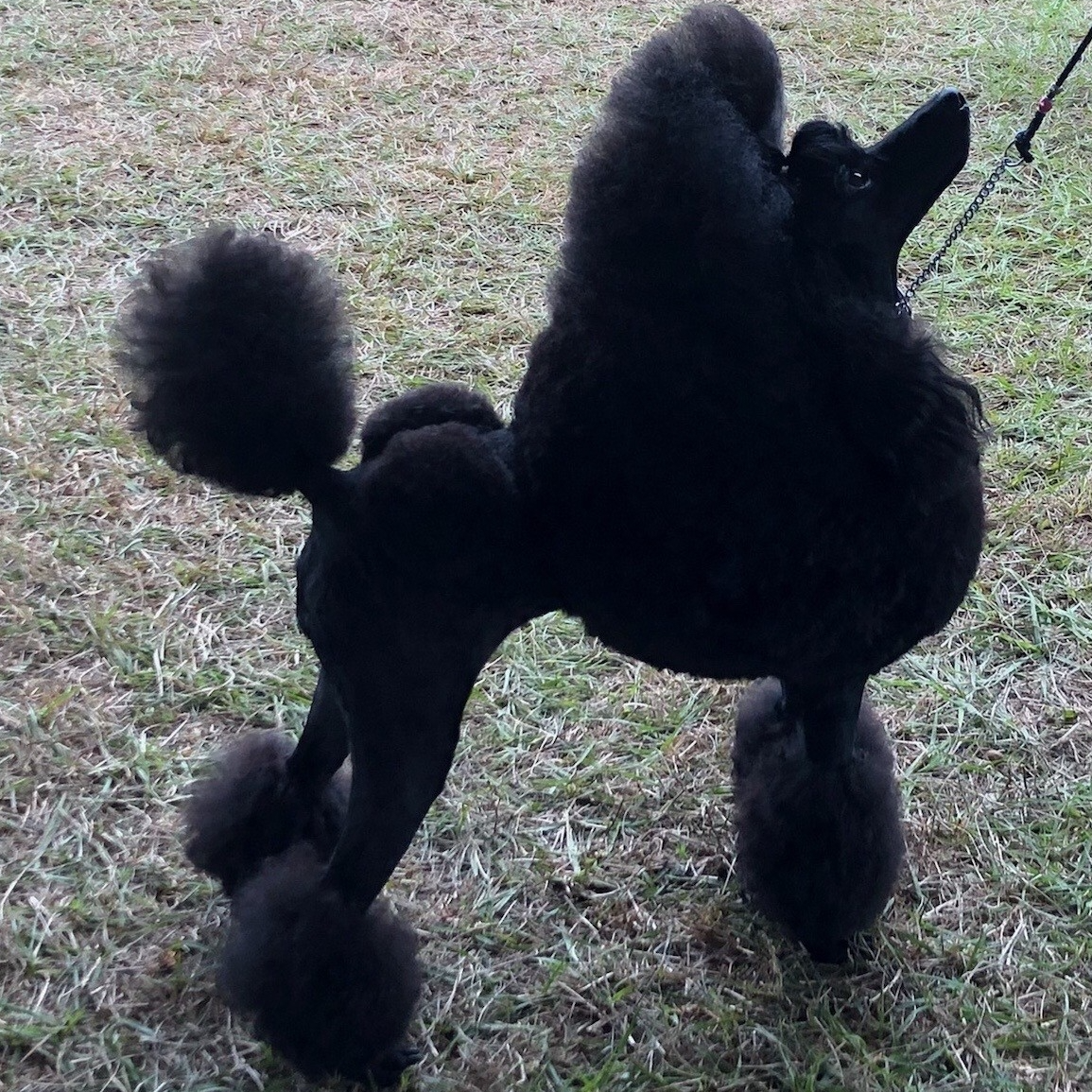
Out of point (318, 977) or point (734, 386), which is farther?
point (318, 977)

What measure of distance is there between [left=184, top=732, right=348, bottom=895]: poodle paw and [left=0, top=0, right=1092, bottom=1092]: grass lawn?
0.09 meters

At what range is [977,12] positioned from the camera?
3258 millimetres

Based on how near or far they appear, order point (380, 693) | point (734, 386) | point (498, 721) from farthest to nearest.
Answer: point (498, 721) < point (380, 693) < point (734, 386)

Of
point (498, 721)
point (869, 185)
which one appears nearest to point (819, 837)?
point (498, 721)

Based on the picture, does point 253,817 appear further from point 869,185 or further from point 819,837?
point 869,185

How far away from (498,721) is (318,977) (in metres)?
A: 0.49

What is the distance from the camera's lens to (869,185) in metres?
0.87

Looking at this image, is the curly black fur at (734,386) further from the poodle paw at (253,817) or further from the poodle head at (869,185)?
the poodle paw at (253,817)

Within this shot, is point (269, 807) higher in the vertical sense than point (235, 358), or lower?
lower

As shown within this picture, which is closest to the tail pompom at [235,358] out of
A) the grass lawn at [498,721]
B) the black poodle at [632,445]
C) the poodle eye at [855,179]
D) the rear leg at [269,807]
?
the black poodle at [632,445]

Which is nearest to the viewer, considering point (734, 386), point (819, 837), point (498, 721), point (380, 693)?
point (734, 386)

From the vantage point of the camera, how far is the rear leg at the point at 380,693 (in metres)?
0.91

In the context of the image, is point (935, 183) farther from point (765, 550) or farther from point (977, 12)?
point (977, 12)

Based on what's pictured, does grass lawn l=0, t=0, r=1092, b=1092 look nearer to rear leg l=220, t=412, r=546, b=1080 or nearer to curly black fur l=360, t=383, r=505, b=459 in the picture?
rear leg l=220, t=412, r=546, b=1080
